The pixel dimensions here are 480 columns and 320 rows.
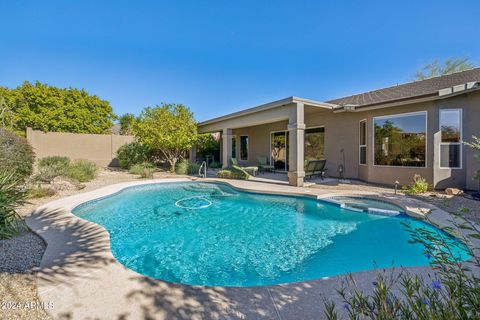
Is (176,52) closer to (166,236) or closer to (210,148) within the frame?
(210,148)

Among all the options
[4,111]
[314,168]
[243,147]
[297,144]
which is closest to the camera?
[4,111]

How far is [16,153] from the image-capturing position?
8.13 metres

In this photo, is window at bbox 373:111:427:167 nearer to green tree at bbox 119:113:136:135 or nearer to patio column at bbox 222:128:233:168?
patio column at bbox 222:128:233:168

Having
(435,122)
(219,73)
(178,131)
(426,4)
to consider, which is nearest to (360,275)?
(435,122)

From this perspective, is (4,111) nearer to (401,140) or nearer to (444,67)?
(401,140)

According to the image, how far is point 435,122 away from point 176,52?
527 inches

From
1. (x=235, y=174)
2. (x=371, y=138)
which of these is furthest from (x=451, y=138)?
(x=235, y=174)

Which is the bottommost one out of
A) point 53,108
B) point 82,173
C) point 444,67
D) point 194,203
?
point 194,203

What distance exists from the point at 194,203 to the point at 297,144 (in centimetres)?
505

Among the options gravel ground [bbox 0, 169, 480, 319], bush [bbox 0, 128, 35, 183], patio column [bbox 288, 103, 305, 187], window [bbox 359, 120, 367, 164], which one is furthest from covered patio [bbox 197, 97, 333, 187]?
bush [bbox 0, 128, 35, 183]

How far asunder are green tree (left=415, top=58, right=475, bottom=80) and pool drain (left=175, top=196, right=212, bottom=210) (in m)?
27.3

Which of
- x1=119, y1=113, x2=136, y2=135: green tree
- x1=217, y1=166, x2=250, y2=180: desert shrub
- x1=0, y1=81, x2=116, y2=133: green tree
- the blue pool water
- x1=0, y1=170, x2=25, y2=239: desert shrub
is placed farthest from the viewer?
x1=119, y1=113, x2=136, y2=135: green tree

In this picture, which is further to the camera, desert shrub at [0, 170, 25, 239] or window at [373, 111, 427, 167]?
window at [373, 111, 427, 167]

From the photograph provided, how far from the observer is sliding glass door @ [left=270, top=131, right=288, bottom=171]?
1519 cm
